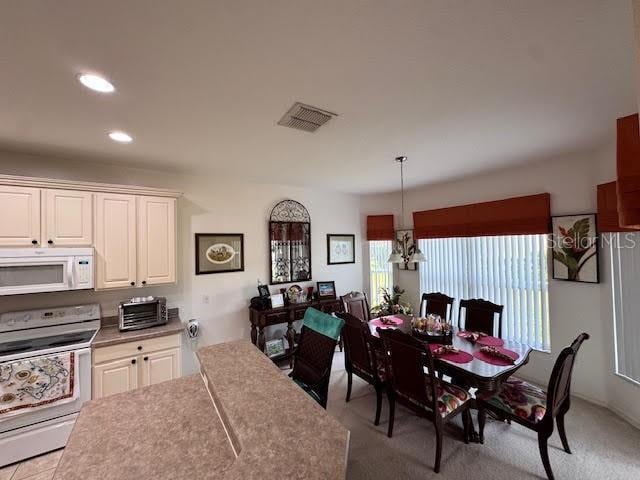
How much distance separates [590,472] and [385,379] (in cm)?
151

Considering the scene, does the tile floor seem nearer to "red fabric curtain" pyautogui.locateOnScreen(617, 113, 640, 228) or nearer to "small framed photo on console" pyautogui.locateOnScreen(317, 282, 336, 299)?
"small framed photo on console" pyautogui.locateOnScreen(317, 282, 336, 299)

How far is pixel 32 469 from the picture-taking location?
2.02 meters

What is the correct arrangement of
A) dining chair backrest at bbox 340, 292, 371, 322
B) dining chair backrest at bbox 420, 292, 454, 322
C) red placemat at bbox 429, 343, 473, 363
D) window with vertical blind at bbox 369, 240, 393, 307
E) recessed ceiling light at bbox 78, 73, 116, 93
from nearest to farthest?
recessed ceiling light at bbox 78, 73, 116, 93 → red placemat at bbox 429, 343, 473, 363 → dining chair backrest at bbox 420, 292, 454, 322 → dining chair backrest at bbox 340, 292, 371, 322 → window with vertical blind at bbox 369, 240, 393, 307

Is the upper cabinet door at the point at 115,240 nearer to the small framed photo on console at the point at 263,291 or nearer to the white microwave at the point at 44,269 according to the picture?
the white microwave at the point at 44,269

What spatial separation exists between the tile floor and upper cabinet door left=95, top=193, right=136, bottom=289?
4.51 feet

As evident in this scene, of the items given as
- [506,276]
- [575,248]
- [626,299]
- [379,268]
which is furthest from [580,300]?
[379,268]

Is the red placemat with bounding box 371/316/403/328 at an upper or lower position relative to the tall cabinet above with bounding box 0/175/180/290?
lower

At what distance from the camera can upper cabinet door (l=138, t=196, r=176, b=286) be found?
2.72m

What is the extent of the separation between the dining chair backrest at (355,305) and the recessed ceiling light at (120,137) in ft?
9.18

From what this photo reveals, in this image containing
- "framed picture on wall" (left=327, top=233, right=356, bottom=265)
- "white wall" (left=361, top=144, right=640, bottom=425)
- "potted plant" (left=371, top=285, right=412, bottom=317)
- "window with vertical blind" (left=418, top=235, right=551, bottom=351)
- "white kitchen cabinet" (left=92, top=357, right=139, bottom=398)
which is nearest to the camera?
"white kitchen cabinet" (left=92, top=357, right=139, bottom=398)

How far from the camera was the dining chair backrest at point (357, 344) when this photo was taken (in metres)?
2.52

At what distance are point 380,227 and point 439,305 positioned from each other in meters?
1.74

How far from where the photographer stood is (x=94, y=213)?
250 centimetres

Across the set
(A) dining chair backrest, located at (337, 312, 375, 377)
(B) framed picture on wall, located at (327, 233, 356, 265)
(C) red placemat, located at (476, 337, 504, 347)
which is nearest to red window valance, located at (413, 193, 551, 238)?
(B) framed picture on wall, located at (327, 233, 356, 265)
